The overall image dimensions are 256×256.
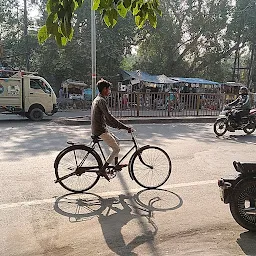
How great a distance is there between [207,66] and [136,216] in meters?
29.0

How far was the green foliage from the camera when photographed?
5.70 ft

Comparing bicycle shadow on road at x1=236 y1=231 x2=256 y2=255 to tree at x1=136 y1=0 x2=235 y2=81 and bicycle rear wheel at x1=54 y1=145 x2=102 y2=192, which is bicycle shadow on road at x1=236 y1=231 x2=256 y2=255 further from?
tree at x1=136 y1=0 x2=235 y2=81

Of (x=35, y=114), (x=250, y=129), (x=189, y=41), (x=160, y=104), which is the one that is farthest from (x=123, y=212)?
(x=189, y=41)

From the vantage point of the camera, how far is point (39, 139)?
9.02m

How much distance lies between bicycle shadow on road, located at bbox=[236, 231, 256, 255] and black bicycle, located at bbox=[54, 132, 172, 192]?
1.81 meters

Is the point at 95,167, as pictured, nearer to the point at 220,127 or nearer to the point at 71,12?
the point at 71,12

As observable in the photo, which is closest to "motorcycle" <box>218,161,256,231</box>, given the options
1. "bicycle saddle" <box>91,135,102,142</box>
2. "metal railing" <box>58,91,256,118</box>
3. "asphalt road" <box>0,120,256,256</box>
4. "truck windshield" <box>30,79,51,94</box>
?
"asphalt road" <box>0,120,256,256</box>

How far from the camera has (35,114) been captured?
14.9m

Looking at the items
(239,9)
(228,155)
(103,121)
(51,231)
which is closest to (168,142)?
(228,155)

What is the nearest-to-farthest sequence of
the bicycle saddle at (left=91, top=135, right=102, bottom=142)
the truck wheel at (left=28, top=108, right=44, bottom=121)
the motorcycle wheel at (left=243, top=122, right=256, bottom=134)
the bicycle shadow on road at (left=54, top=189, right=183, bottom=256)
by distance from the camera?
the bicycle shadow on road at (left=54, top=189, right=183, bottom=256) → the bicycle saddle at (left=91, top=135, right=102, bottom=142) → the motorcycle wheel at (left=243, top=122, right=256, bottom=134) → the truck wheel at (left=28, top=108, right=44, bottom=121)

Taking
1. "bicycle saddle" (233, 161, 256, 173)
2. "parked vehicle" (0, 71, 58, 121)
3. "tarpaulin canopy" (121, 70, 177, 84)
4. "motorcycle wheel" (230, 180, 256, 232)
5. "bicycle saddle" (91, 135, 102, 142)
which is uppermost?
"tarpaulin canopy" (121, 70, 177, 84)

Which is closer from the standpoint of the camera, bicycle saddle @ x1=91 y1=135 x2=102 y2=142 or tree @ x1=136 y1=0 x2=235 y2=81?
bicycle saddle @ x1=91 y1=135 x2=102 y2=142

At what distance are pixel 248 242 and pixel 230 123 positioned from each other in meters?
7.14

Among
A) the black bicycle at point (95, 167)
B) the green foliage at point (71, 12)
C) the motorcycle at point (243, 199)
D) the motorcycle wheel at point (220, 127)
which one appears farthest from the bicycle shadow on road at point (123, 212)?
the motorcycle wheel at point (220, 127)
